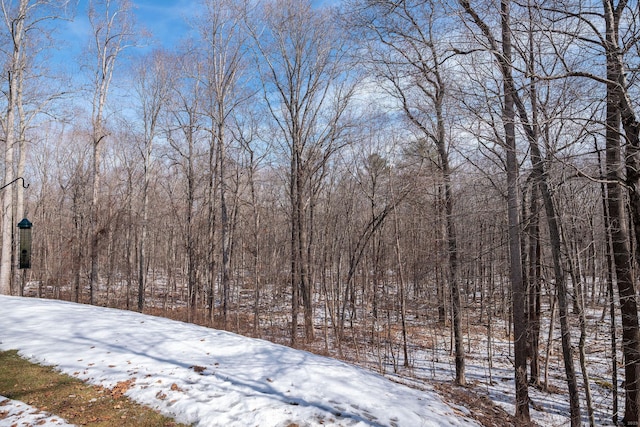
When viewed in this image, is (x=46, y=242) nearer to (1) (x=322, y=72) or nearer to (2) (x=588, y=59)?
(1) (x=322, y=72)

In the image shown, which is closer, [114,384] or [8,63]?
[114,384]

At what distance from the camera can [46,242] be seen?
25031 millimetres

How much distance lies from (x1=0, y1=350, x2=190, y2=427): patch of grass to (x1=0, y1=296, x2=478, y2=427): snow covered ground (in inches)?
5.1

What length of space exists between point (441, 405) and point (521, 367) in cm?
232

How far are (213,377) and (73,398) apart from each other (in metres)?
1.66

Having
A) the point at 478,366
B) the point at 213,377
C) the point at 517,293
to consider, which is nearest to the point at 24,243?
the point at 213,377

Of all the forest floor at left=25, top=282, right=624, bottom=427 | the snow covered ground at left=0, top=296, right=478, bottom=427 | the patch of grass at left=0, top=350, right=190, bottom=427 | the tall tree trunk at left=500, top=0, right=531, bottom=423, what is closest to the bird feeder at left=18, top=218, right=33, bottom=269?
the snow covered ground at left=0, top=296, right=478, bottom=427

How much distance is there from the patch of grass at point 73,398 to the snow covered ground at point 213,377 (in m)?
0.13

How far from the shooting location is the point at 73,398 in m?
4.35

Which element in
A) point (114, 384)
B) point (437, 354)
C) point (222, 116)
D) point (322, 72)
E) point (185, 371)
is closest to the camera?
point (114, 384)

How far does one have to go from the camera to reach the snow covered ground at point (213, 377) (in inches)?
167

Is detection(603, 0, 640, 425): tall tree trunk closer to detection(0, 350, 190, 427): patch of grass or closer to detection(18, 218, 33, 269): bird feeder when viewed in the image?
detection(0, 350, 190, 427): patch of grass

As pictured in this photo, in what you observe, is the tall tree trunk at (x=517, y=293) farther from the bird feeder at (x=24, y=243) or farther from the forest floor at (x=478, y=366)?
the bird feeder at (x=24, y=243)

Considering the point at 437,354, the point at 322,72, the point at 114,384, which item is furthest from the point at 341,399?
the point at 322,72
